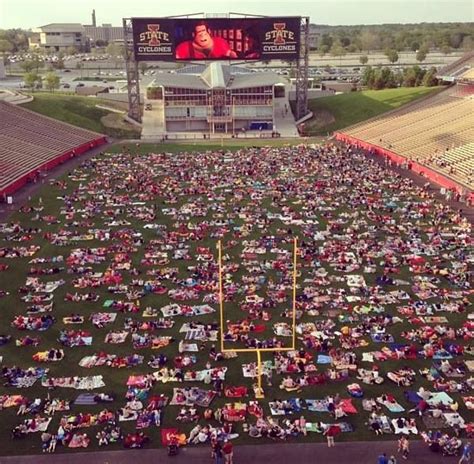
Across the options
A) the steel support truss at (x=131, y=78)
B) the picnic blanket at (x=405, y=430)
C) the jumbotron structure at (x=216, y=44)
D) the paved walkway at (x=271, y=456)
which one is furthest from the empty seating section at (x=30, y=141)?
the picnic blanket at (x=405, y=430)

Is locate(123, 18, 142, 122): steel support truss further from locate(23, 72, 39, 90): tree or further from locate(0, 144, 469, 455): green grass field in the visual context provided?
locate(0, 144, 469, 455): green grass field

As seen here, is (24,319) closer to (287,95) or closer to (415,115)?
(415,115)

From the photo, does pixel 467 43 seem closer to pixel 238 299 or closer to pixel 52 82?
pixel 52 82

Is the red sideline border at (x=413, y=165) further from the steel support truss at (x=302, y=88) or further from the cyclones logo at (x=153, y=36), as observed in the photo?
the cyclones logo at (x=153, y=36)

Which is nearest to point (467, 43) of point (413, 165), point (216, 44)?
point (216, 44)

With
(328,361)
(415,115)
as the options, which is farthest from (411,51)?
(328,361)
